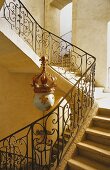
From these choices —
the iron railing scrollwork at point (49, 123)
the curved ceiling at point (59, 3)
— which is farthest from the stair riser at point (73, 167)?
the curved ceiling at point (59, 3)

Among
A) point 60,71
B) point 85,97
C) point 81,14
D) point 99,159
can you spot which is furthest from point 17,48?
point 81,14

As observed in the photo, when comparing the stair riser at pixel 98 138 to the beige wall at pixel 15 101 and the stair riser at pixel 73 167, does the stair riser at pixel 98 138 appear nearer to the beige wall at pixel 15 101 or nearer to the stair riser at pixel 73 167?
the stair riser at pixel 73 167

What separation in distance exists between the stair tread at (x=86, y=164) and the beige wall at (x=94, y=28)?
4512 millimetres

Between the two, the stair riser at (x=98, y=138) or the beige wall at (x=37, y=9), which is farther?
the beige wall at (x=37, y=9)

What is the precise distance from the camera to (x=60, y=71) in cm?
667

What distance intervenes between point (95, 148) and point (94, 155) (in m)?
0.13

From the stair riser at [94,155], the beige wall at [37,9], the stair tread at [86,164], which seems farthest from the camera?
the beige wall at [37,9]

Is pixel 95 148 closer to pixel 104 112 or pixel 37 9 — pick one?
pixel 104 112

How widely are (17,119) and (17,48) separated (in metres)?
3.66

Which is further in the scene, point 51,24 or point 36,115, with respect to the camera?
point 51,24

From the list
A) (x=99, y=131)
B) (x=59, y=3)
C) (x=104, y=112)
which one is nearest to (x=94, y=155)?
(x=99, y=131)

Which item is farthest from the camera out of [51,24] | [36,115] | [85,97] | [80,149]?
[51,24]

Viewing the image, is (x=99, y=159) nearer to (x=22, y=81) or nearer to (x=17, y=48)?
(x=17, y=48)

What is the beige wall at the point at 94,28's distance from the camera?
26.4 feet
